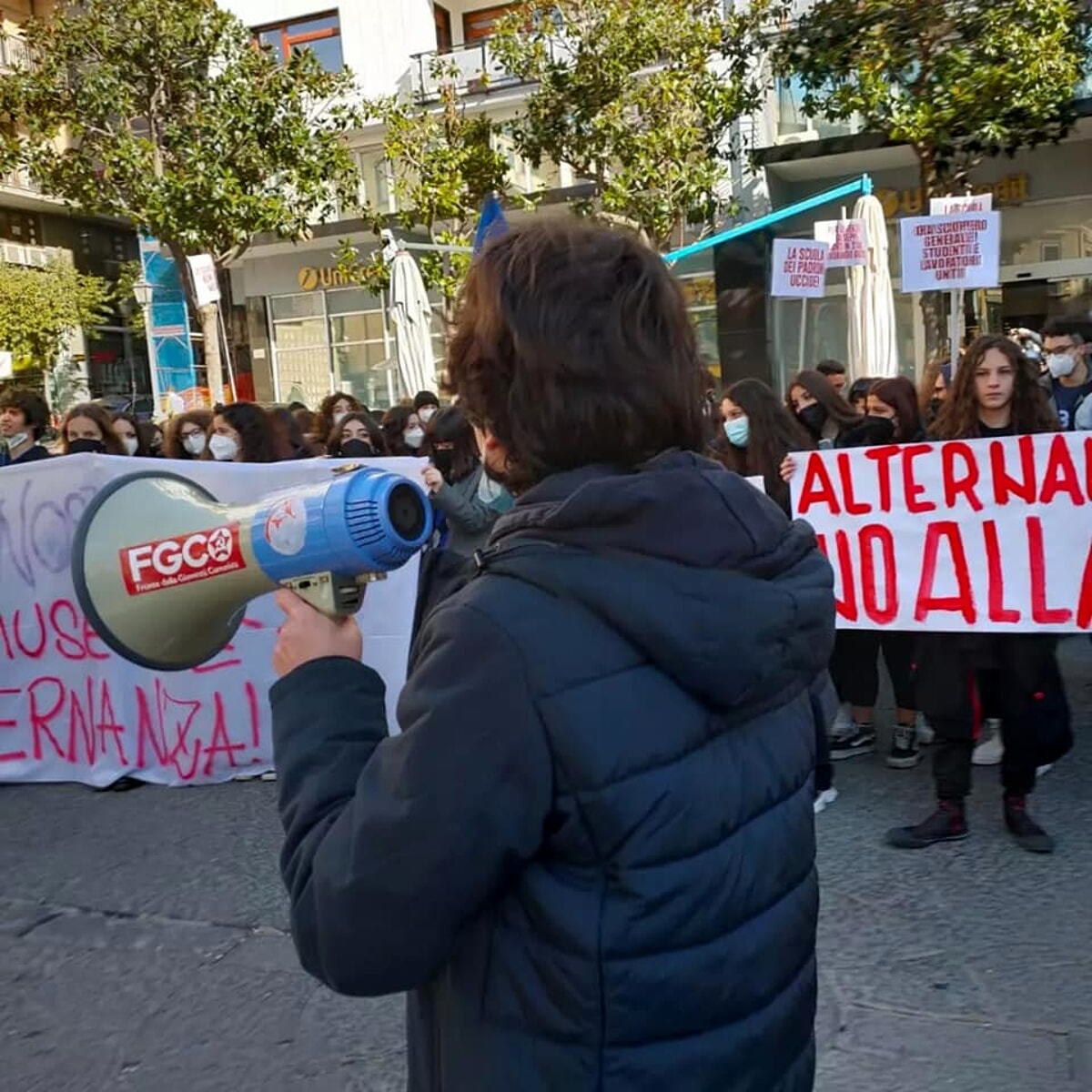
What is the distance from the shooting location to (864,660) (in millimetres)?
4844

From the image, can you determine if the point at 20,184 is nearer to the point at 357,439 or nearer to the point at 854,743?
the point at 357,439

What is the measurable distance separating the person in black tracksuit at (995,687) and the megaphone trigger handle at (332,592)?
9.54ft

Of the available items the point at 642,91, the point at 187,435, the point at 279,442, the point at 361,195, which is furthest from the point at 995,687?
the point at 361,195

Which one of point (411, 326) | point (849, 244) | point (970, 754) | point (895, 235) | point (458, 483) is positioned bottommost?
point (970, 754)

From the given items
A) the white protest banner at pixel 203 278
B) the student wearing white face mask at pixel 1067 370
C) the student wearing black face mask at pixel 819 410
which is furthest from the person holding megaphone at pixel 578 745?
the white protest banner at pixel 203 278

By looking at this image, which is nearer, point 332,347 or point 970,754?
point 970,754

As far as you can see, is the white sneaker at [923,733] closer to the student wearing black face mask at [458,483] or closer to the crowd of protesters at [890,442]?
the crowd of protesters at [890,442]

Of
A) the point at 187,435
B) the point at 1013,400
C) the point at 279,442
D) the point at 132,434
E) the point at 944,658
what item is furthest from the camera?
Answer: the point at 132,434

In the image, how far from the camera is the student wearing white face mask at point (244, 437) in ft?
17.2

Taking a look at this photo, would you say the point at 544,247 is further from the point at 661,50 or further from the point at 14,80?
the point at 14,80

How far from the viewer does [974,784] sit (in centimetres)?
438

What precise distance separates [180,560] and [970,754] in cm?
301

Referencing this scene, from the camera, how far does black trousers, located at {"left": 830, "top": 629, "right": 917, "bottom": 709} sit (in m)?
4.77

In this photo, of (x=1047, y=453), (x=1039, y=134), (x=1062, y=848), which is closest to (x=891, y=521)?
(x=1047, y=453)
